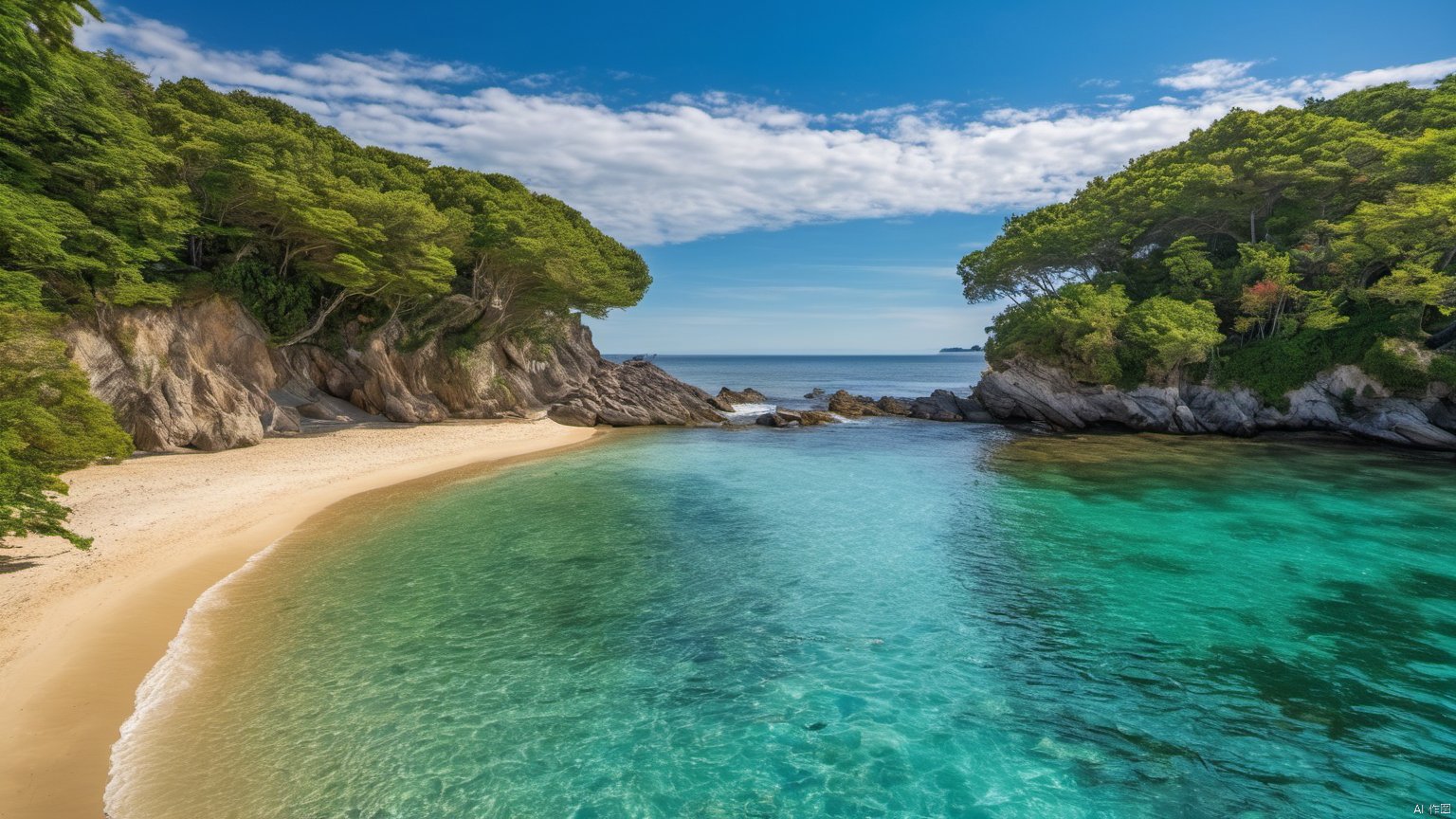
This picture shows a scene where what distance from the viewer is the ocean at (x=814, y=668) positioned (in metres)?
5.92

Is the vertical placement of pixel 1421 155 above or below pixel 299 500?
above

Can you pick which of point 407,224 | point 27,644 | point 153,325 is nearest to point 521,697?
point 27,644

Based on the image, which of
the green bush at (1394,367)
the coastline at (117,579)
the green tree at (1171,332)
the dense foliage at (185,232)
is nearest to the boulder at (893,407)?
the green tree at (1171,332)

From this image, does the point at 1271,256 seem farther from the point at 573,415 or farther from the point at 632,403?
the point at 573,415

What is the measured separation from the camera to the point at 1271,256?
3059cm

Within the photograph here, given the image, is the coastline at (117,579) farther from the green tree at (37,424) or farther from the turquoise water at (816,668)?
the green tree at (37,424)

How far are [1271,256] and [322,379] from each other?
51.3 meters

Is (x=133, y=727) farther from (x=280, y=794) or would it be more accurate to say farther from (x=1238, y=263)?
(x=1238, y=263)

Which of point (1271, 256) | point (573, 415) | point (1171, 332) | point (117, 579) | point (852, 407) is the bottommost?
point (117, 579)

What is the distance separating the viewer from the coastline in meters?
5.95

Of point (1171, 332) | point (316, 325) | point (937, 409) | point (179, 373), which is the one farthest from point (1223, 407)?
Answer: point (179, 373)

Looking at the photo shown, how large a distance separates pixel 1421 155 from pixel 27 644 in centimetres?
4990

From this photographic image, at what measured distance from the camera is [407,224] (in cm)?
2678

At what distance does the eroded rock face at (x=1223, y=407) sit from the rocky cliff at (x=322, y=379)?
21.2 meters
